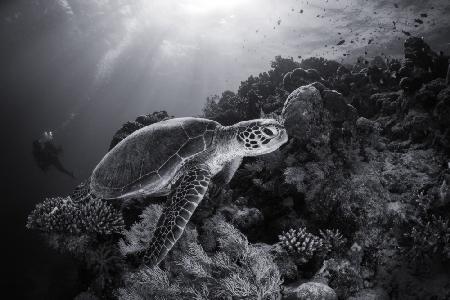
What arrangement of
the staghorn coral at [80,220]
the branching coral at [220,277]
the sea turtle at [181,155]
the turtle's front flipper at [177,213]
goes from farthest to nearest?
the staghorn coral at [80,220], the sea turtle at [181,155], the turtle's front flipper at [177,213], the branching coral at [220,277]

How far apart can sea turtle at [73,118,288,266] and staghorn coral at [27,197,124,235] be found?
0.30 m

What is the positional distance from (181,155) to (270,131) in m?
1.46

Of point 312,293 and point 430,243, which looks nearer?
point 312,293

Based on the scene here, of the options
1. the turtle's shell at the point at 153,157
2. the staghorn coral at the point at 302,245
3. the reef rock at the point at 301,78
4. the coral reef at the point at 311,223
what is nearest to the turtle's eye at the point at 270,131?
the turtle's shell at the point at 153,157

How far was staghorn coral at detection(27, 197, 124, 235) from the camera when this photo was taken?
4188 millimetres

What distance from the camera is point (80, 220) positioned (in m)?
4.24

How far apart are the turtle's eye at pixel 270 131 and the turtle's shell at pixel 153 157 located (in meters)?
0.88

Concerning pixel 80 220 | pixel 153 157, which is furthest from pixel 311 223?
pixel 80 220

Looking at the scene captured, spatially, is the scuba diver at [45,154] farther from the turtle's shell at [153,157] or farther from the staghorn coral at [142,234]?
the staghorn coral at [142,234]

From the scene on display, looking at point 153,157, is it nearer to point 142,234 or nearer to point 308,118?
point 142,234

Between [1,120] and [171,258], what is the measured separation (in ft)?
261

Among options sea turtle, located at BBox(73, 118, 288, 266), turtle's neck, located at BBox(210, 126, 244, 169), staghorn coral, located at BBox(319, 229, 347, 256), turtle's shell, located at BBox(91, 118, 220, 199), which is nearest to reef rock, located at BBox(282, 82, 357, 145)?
sea turtle, located at BBox(73, 118, 288, 266)

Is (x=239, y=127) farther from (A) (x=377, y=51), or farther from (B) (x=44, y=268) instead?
(A) (x=377, y=51)

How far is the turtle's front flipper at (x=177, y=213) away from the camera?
312 cm
